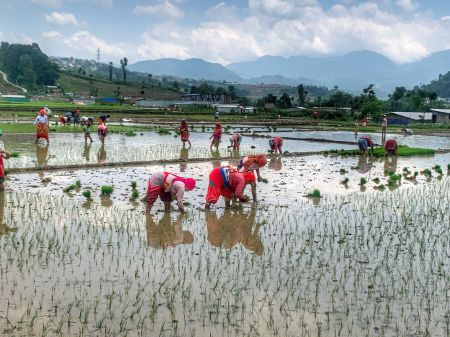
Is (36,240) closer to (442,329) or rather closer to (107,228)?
(107,228)

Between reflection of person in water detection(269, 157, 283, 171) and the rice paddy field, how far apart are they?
3.89 m

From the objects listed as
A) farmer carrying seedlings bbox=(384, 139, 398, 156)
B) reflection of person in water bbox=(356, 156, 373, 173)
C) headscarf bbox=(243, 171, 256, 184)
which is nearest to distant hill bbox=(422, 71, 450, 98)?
farmer carrying seedlings bbox=(384, 139, 398, 156)

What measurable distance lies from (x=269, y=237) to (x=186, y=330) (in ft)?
12.5

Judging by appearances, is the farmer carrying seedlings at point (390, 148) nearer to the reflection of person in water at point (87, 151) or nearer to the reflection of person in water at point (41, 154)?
the reflection of person in water at point (87, 151)

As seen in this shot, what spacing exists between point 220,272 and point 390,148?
17399 millimetres

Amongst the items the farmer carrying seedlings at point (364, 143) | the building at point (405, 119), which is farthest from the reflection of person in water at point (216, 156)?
the building at point (405, 119)

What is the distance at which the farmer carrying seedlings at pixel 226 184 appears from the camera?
10453mm

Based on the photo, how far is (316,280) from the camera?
673 centimetres

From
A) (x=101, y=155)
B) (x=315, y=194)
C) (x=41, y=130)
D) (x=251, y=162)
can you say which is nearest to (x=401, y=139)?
(x=101, y=155)

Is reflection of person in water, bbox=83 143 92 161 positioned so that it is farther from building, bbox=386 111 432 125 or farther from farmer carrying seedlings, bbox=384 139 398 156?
building, bbox=386 111 432 125

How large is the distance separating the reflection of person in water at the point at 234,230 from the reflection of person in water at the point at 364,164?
8624mm

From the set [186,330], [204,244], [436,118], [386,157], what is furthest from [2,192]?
[436,118]

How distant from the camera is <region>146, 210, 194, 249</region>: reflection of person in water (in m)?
8.34

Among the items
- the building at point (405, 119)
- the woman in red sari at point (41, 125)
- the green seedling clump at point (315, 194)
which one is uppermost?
the building at point (405, 119)
